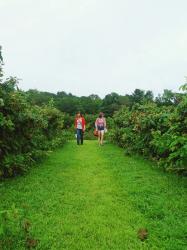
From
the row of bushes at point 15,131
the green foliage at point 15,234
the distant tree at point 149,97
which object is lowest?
the green foliage at point 15,234

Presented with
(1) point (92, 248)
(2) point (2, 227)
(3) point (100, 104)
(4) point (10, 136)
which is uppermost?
(3) point (100, 104)

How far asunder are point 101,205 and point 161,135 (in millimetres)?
4229

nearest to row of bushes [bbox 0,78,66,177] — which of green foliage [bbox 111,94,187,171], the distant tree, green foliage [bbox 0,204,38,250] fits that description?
green foliage [bbox 0,204,38,250]

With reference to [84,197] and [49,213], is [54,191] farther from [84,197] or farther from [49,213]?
[49,213]

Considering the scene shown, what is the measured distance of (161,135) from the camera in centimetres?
1016

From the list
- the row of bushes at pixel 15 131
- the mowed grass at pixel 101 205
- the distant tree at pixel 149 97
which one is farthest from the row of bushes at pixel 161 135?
the row of bushes at pixel 15 131

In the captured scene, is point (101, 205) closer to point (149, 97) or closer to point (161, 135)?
point (161, 135)

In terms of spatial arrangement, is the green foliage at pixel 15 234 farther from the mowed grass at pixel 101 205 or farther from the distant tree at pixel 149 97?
the distant tree at pixel 149 97

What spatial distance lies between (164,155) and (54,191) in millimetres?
4313

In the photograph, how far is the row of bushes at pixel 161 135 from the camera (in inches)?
314

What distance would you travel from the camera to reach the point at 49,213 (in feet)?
19.9

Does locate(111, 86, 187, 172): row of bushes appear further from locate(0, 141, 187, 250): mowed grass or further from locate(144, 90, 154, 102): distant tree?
locate(144, 90, 154, 102): distant tree

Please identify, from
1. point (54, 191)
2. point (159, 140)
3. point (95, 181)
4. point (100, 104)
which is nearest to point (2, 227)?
point (54, 191)

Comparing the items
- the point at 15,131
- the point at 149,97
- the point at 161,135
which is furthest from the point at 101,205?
the point at 149,97
